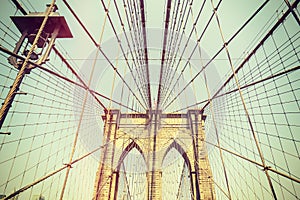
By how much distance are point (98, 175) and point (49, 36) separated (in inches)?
232

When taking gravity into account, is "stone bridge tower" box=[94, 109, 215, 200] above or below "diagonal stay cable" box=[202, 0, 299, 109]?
below

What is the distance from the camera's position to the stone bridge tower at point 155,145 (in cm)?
692

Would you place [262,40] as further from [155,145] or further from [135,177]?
[135,177]

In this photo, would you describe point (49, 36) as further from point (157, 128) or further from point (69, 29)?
point (157, 128)

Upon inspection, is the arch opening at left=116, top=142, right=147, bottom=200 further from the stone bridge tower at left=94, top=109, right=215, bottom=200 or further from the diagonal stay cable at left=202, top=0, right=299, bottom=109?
the diagonal stay cable at left=202, top=0, right=299, bottom=109

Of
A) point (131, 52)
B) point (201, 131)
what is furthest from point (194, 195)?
point (131, 52)

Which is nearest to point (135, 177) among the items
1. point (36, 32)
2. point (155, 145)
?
point (155, 145)

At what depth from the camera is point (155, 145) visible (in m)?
8.23

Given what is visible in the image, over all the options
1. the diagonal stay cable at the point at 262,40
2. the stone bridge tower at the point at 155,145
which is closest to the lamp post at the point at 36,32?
the diagonal stay cable at the point at 262,40

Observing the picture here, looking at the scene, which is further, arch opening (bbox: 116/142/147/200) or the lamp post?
arch opening (bbox: 116/142/147/200)

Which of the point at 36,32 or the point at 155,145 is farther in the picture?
the point at 155,145

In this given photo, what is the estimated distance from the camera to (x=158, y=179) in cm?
748

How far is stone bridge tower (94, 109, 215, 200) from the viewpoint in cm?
692

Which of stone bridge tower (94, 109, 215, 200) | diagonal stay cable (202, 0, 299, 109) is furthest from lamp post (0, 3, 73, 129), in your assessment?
stone bridge tower (94, 109, 215, 200)
